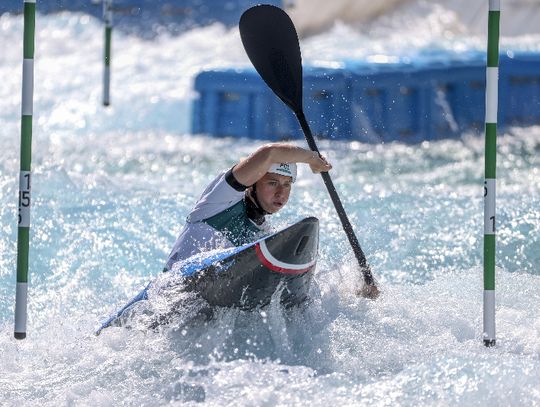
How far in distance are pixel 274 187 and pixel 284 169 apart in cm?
8

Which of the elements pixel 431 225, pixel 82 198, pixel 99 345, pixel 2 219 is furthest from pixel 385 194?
pixel 99 345

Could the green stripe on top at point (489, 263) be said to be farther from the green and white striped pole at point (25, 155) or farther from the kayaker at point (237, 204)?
the green and white striped pole at point (25, 155)

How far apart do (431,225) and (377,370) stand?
8.59ft

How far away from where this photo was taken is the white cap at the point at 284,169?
4.11 meters

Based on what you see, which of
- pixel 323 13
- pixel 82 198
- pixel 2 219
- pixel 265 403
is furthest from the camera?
pixel 323 13

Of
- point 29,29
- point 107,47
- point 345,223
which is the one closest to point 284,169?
point 345,223

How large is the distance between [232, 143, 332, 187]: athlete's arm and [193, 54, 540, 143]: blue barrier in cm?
482

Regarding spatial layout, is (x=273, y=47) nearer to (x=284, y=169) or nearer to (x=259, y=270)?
(x=284, y=169)

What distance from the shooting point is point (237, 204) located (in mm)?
4172

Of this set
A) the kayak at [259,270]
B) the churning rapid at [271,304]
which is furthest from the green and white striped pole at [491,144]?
the kayak at [259,270]

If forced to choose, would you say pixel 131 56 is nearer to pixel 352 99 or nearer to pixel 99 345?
pixel 352 99

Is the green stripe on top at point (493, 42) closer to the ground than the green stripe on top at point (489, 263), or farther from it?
farther from it

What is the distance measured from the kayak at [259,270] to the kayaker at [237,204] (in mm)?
152

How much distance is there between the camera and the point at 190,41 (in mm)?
12445
